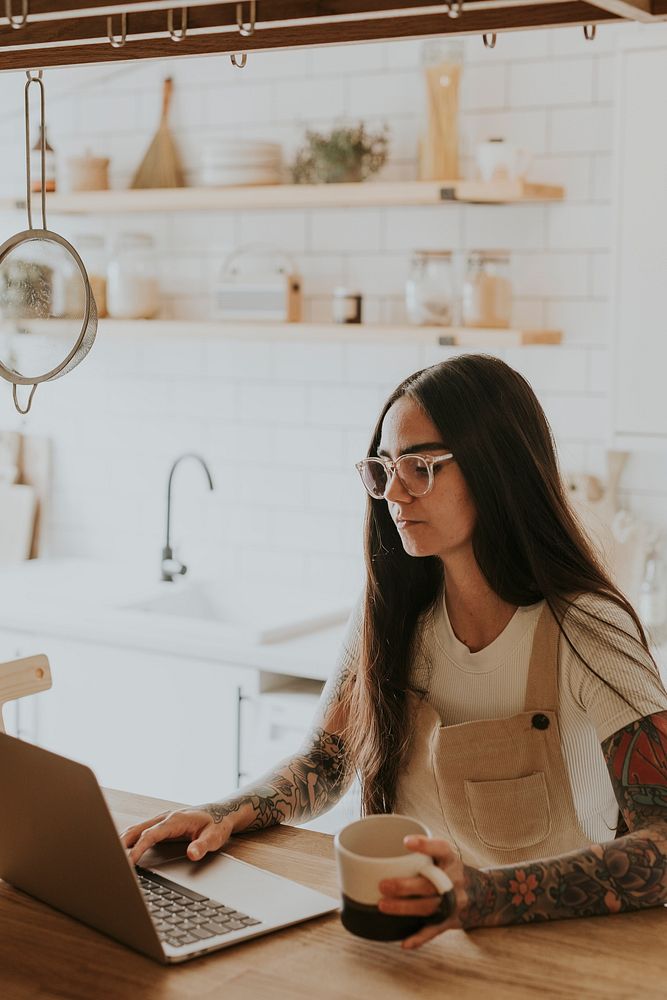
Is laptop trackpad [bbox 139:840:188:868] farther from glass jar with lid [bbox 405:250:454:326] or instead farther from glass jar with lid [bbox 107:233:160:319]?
glass jar with lid [bbox 107:233:160:319]

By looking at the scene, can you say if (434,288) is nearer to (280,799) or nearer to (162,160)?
(162,160)

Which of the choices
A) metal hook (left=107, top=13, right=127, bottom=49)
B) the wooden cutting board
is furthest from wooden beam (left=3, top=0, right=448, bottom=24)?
the wooden cutting board

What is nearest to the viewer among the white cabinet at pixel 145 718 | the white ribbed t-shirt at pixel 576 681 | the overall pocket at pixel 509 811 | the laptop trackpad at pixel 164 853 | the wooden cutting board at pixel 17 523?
the laptop trackpad at pixel 164 853

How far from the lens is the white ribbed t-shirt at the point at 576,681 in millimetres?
1795

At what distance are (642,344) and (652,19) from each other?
198cm

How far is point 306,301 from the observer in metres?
4.07

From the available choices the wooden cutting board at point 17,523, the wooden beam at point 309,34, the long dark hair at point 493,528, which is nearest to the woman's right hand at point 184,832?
the long dark hair at point 493,528

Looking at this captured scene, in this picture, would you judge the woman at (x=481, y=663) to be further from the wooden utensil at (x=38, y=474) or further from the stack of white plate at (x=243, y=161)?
the wooden utensil at (x=38, y=474)

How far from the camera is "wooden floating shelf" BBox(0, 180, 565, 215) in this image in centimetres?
347

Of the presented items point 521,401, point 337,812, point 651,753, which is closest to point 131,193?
point 337,812

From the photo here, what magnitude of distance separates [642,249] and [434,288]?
662 millimetres

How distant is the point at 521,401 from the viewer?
6.50ft

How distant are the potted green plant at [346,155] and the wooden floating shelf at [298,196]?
49 millimetres

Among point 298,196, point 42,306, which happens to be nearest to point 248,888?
point 42,306
